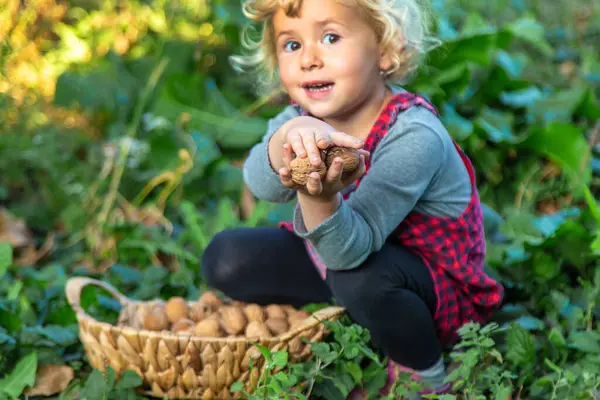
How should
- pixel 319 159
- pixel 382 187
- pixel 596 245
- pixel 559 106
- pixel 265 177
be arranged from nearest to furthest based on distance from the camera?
pixel 319 159, pixel 382 187, pixel 265 177, pixel 596 245, pixel 559 106

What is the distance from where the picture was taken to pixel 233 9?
3.02m

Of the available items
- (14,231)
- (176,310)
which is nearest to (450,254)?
(176,310)

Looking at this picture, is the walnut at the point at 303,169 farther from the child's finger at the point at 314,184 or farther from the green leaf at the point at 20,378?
the green leaf at the point at 20,378

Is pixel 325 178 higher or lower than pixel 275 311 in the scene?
higher

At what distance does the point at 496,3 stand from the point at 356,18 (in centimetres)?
226

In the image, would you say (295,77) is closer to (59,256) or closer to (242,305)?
(242,305)

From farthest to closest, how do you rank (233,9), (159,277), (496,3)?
Result: (496,3) < (233,9) < (159,277)

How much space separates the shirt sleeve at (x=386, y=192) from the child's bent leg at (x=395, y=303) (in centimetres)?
6

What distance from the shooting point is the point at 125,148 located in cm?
266

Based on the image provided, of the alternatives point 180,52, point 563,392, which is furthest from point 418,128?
point 180,52

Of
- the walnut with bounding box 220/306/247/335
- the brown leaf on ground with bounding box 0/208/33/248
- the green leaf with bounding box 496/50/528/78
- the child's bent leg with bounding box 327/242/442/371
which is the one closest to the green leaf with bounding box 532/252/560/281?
the child's bent leg with bounding box 327/242/442/371

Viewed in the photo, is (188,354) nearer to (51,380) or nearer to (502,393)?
(51,380)

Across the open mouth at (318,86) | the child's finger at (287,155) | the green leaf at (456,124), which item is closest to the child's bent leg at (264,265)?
the open mouth at (318,86)

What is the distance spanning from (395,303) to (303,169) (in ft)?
1.39
